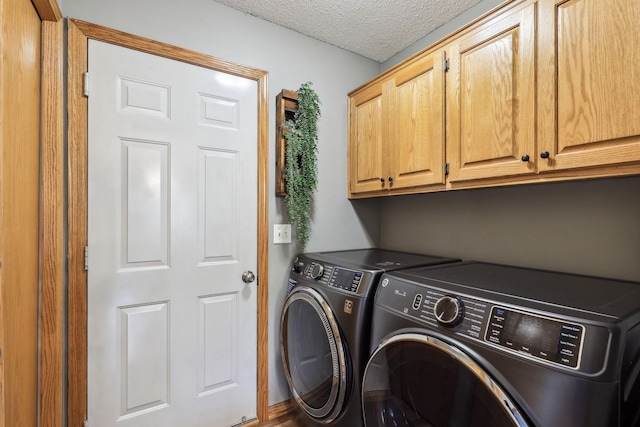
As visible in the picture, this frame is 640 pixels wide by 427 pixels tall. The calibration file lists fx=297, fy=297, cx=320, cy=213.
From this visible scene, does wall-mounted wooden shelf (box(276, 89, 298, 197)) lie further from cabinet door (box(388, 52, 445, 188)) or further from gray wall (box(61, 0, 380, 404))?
cabinet door (box(388, 52, 445, 188))

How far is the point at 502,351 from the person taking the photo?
78 centimetres

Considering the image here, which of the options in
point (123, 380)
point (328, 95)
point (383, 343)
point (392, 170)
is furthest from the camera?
point (328, 95)

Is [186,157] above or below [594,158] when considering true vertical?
above

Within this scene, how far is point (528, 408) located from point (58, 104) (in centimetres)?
194

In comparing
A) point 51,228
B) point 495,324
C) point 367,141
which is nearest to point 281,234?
point 367,141

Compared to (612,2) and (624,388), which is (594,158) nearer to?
(612,2)

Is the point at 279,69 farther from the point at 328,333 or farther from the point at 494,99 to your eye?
the point at 328,333

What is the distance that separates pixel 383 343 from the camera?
1.10 m

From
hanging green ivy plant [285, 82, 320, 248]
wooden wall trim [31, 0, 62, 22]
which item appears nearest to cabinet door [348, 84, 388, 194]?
hanging green ivy plant [285, 82, 320, 248]

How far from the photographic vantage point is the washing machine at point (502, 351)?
0.65 meters

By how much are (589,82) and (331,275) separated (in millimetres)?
1219

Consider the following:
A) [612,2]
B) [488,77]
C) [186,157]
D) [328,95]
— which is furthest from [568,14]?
[186,157]

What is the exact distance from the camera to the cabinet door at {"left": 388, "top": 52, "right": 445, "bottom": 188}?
1.50 metres

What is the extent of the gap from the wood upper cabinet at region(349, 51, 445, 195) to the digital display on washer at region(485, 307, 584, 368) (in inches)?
32.4
